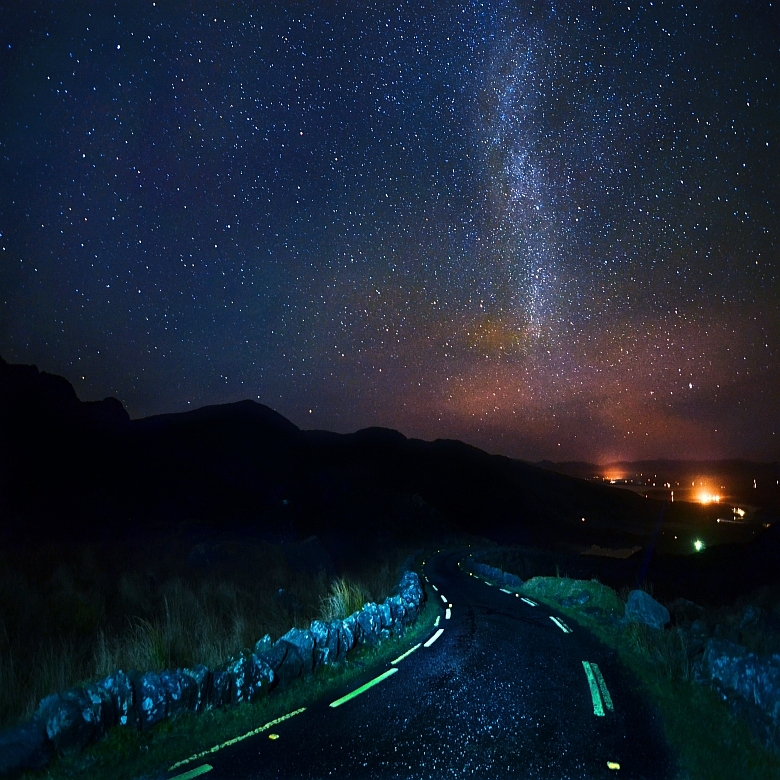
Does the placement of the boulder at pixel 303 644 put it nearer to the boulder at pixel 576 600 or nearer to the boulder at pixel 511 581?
the boulder at pixel 576 600

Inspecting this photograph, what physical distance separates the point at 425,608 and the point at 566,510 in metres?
184

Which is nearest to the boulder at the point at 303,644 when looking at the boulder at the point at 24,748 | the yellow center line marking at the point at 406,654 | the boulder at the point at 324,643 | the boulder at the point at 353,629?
the boulder at the point at 324,643

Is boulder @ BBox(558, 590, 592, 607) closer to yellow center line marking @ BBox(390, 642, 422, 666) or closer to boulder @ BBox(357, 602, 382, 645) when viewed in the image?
yellow center line marking @ BBox(390, 642, 422, 666)

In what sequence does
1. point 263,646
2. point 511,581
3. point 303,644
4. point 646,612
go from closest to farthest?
point 263,646
point 303,644
point 646,612
point 511,581

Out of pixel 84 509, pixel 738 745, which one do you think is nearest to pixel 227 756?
pixel 738 745

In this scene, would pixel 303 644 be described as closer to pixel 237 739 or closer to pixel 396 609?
pixel 237 739

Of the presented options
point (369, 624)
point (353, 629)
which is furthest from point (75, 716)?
point (369, 624)

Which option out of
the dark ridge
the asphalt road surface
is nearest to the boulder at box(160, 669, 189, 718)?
the asphalt road surface

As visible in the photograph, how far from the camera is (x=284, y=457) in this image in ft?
416

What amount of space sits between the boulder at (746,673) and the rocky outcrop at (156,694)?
6071mm

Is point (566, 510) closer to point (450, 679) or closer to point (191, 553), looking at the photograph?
point (191, 553)

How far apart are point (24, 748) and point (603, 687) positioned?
7761mm

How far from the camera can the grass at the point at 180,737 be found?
5723mm

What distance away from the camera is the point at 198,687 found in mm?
7141
